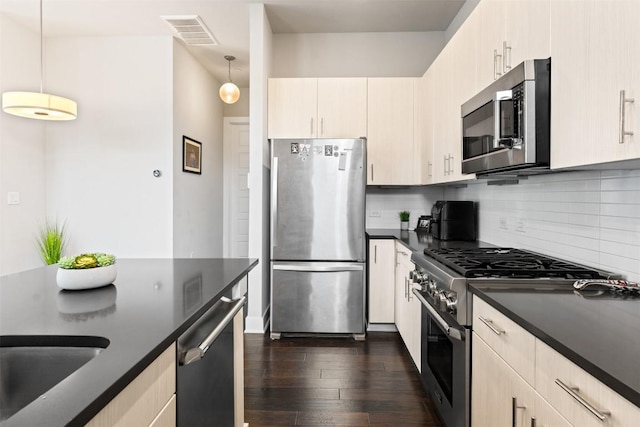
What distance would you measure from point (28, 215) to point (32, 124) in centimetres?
93

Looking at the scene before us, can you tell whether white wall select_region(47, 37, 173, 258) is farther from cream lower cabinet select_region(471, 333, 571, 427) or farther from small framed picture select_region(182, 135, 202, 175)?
cream lower cabinet select_region(471, 333, 571, 427)

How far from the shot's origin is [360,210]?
3359 millimetres

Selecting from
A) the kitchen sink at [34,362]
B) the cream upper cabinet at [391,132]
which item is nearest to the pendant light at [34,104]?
the kitchen sink at [34,362]

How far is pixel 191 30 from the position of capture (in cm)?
411

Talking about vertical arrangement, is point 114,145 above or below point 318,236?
above

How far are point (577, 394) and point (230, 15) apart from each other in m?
3.92

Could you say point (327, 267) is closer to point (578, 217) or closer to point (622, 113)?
point (578, 217)

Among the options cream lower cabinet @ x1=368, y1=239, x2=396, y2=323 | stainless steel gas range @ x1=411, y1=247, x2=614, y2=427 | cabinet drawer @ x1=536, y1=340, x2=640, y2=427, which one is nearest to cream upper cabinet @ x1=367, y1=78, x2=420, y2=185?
cream lower cabinet @ x1=368, y1=239, x2=396, y2=323

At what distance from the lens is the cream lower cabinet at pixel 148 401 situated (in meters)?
0.72

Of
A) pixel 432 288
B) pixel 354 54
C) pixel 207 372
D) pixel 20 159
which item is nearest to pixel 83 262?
pixel 207 372

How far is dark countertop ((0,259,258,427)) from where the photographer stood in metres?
0.62

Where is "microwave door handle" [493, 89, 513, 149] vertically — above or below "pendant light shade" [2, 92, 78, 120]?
below

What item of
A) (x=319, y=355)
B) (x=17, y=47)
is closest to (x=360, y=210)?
(x=319, y=355)

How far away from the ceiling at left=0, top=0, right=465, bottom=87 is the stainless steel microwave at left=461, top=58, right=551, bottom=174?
2.13 metres
